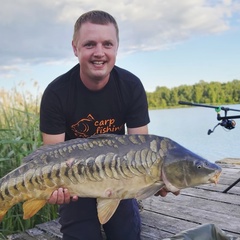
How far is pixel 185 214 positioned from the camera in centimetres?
256

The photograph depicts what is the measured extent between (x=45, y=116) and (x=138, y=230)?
0.83 meters

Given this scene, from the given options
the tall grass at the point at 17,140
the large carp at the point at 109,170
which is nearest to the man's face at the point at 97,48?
the large carp at the point at 109,170

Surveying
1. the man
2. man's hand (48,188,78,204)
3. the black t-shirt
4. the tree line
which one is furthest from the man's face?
the tree line

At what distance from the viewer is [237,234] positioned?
7.11ft

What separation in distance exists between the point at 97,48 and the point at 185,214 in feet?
4.38

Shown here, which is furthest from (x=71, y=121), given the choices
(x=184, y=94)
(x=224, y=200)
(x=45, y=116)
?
(x=184, y=94)

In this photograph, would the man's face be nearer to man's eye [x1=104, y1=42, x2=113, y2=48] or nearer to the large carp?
man's eye [x1=104, y1=42, x2=113, y2=48]

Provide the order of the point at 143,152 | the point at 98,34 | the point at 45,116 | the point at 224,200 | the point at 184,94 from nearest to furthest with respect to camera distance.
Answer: the point at 143,152 < the point at 98,34 < the point at 45,116 < the point at 224,200 < the point at 184,94

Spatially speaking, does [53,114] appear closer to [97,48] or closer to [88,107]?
[88,107]

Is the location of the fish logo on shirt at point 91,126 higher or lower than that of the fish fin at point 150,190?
higher

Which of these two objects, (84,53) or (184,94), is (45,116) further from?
(184,94)

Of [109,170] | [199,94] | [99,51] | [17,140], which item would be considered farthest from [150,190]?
[199,94]

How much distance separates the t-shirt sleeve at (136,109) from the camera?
2143 millimetres

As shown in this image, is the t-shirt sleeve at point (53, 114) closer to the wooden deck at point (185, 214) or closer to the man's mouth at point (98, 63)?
the man's mouth at point (98, 63)
